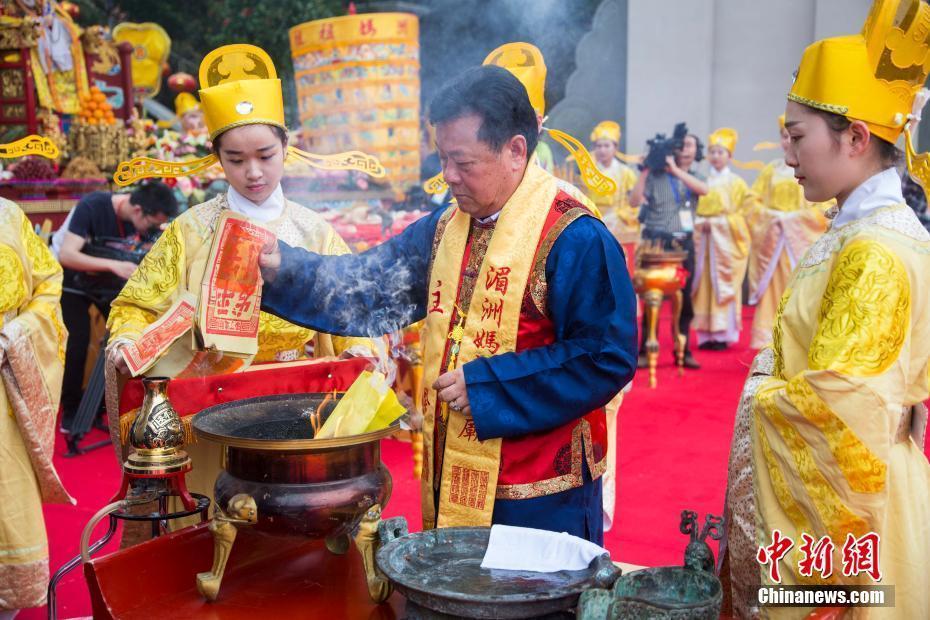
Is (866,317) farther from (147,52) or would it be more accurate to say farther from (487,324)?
(147,52)

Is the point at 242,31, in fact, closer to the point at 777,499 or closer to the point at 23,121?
the point at 23,121

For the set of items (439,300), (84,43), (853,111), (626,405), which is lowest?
(626,405)

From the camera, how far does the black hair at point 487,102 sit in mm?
1902

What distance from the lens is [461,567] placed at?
5.54 feet

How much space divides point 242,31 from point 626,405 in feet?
26.8

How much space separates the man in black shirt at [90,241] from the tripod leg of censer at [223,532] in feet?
12.2

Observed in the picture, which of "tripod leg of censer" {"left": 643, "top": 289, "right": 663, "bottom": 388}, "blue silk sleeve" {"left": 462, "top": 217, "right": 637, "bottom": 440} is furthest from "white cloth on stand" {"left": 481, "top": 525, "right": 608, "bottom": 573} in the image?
"tripod leg of censer" {"left": 643, "top": 289, "right": 663, "bottom": 388}

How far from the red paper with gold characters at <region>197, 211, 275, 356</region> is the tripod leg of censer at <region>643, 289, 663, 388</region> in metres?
4.97

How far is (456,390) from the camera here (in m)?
1.91

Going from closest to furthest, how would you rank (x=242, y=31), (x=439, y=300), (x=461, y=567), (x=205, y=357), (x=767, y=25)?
1. (x=461, y=567)
2. (x=439, y=300)
3. (x=205, y=357)
4. (x=767, y=25)
5. (x=242, y=31)

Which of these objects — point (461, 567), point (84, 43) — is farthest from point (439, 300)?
→ point (84, 43)

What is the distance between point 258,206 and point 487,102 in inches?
55.9

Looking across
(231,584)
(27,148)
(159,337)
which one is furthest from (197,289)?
(231,584)

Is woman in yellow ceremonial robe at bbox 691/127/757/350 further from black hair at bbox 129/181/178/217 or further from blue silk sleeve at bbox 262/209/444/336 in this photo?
blue silk sleeve at bbox 262/209/444/336
